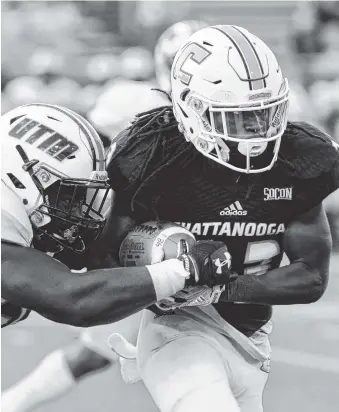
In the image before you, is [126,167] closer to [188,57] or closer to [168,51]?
[188,57]

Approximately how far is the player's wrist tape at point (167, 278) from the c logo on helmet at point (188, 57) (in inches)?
20.7

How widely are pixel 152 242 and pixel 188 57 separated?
50 centimetres

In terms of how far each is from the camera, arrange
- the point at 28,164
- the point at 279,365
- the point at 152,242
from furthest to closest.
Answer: the point at 279,365 → the point at 152,242 → the point at 28,164

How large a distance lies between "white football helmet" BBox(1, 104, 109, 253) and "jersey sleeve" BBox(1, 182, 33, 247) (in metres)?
0.03

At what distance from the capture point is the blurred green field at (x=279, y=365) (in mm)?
4074

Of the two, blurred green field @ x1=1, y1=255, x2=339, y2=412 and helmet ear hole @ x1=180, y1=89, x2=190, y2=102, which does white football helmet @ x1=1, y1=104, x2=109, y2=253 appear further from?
blurred green field @ x1=1, y1=255, x2=339, y2=412

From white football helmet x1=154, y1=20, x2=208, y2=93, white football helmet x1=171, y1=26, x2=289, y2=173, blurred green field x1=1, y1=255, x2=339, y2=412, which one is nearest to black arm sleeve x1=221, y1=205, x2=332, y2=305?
white football helmet x1=171, y1=26, x2=289, y2=173

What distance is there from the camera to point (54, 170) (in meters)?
2.43

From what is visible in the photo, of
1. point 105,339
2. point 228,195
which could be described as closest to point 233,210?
point 228,195

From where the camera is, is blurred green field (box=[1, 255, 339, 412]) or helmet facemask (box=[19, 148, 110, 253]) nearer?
helmet facemask (box=[19, 148, 110, 253])

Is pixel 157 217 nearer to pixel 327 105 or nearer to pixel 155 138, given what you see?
pixel 155 138

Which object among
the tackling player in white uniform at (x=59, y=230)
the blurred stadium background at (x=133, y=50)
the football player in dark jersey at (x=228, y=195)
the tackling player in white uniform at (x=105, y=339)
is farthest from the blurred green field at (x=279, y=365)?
the tackling player in white uniform at (x=59, y=230)

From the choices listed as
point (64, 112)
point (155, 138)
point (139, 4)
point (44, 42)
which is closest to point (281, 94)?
point (155, 138)

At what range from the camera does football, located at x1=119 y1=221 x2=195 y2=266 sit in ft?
8.21
